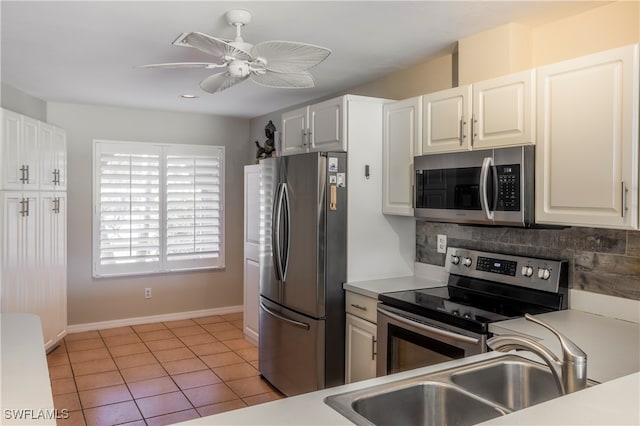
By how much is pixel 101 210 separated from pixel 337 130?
10.5 feet

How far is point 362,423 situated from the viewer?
1.09 meters

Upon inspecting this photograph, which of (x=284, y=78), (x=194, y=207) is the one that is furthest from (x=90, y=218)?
(x=284, y=78)

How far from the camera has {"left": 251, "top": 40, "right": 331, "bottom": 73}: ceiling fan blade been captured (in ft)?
7.18

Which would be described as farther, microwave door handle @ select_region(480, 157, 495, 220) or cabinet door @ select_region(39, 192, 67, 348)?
cabinet door @ select_region(39, 192, 67, 348)

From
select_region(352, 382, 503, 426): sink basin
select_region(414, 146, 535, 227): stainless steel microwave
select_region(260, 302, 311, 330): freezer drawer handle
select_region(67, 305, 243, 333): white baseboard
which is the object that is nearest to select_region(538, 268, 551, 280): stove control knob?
select_region(414, 146, 535, 227): stainless steel microwave

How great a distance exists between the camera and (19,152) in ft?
12.5

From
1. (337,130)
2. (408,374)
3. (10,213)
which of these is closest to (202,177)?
(10,213)

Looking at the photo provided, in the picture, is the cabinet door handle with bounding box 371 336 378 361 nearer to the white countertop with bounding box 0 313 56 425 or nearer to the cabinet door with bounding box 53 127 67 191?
the white countertop with bounding box 0 313 56 425

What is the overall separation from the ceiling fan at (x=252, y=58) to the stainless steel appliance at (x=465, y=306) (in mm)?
1372

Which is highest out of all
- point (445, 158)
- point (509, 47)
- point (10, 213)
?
point (509, 47)

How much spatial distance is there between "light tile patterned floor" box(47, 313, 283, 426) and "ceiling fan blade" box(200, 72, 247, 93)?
6.93 feet

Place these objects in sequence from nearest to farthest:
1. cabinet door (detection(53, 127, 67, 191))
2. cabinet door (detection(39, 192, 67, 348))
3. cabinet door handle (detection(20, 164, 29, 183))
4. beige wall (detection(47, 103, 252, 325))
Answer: cabinet door handle (detection(20, 164, 29, 183)) → cabinet door (detection(39, 192, 67, 348)) → cabinet door (detection(53, 127, 67, 191)) → beige wall (detection(47, 103, 252, 325))

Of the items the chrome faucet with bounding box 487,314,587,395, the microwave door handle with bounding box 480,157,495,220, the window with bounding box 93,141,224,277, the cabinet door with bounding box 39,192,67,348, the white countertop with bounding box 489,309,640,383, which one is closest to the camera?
the chrome faucet with bounding box 487,314,587,395

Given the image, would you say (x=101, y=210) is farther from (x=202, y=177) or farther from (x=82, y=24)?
(x=82, y=24)
